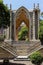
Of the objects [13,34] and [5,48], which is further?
[13,34]

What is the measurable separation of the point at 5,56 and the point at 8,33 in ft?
58.7

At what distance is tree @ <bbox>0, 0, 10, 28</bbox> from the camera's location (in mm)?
39638

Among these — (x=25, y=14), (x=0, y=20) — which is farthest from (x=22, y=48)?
(x=25, y=14)

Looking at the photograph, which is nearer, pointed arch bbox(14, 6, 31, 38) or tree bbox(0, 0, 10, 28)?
tree bbox(0, 0, 10, 28)

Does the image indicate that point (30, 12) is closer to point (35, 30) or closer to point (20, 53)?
point (35, 30)

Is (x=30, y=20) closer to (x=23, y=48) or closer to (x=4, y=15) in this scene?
(x=4, y=15)

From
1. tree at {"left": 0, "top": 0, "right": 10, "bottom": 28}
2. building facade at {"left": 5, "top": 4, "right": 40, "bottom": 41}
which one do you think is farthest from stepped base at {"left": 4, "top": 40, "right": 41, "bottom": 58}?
building facade at {"left": 5, "top": 4, "right": 40, "bottom": 41}

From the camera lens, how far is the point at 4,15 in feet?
133

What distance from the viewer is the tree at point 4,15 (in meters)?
39.6

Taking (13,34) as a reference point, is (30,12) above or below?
above

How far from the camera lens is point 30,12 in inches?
1645

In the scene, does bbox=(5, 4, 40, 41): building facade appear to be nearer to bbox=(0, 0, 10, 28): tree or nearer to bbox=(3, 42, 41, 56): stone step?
bbox=(0, 0, 10, 28): tree

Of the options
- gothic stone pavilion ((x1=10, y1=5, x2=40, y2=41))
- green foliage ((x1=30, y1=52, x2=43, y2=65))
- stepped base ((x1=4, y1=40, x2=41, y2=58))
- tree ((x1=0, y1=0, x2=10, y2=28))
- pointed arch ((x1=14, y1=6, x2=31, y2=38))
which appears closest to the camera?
green foliage ((x1=30, y1=52, x2=43, y2=65))

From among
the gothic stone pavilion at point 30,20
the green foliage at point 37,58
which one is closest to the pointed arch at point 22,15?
the gothic stone pavilion at point 30,20
